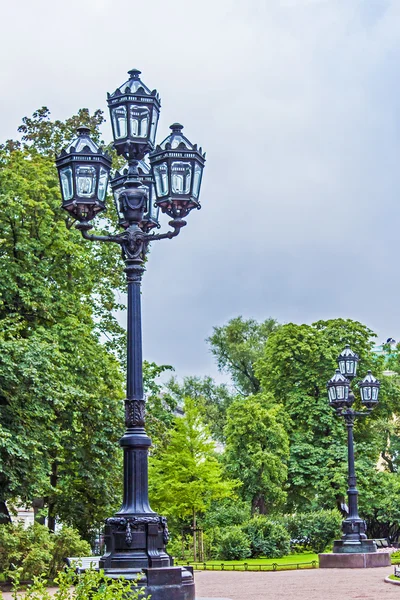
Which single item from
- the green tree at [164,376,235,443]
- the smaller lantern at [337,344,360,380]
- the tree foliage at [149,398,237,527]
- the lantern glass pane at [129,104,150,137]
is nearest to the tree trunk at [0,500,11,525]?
the smaller lantern at [337,344,360,380]

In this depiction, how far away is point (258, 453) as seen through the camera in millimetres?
42125

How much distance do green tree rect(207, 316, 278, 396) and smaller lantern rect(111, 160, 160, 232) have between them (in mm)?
50131

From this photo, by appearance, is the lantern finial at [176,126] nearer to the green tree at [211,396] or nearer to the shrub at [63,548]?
the shrub at [63,548]

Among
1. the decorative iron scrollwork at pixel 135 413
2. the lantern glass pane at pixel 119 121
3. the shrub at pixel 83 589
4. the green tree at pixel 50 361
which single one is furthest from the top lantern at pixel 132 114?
the green tree at pixel 50 361

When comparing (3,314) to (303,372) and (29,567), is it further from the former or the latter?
(303,372)

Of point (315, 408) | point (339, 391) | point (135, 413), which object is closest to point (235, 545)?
point (339, 391)

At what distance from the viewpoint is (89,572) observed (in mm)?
6840

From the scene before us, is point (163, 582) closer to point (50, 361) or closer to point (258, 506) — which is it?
point (50, 361)

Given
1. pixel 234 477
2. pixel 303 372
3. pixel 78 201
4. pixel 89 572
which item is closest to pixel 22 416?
pixel 78 201

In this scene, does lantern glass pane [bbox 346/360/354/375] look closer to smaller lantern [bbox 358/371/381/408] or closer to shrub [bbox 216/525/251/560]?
smaller lantern [bbox 358/371/381/408]

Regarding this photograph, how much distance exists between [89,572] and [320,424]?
39.3m

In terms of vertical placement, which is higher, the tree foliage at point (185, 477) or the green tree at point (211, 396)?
the green tree at point (211, 396)

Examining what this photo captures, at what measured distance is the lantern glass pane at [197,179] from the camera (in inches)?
458

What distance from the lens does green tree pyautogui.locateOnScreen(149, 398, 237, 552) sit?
37.2 metres
